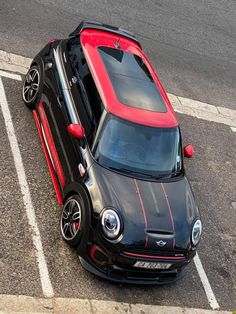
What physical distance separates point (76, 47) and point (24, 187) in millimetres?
2401

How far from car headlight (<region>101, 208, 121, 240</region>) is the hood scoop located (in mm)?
374

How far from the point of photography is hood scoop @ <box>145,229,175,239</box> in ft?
20.7

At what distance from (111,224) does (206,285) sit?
75.8 inches

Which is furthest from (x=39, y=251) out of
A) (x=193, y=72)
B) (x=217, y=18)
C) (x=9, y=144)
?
(x=217, y=18)

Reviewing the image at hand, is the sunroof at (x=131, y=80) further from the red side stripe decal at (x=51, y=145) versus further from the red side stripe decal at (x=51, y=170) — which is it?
the red side stripe decal at (x=51, y=170)

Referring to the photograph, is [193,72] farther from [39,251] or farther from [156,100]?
[39,251]

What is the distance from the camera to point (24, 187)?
288 inches

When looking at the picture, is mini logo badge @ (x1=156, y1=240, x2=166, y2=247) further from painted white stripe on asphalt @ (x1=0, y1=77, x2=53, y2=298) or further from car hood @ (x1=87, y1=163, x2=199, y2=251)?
painted white stripe on asphalt @ (x1=0, y1=77, x2=53, y2=298)

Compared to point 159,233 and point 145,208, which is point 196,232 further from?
point 145,208

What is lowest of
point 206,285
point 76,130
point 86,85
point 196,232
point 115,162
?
point 206,285

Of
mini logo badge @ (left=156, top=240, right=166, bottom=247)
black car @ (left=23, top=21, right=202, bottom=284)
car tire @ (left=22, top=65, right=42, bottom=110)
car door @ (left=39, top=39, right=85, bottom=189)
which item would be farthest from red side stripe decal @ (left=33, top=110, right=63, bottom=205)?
mini logo badge @ (left=156, top=240, right=166, bottom=247)

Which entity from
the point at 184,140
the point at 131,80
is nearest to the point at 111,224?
the point at 131,80

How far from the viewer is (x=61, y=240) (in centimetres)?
682

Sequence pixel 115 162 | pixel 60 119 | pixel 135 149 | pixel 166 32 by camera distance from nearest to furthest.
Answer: pixel 115 162, pixel 135 149, pixel 60 119, pixel 166 32
